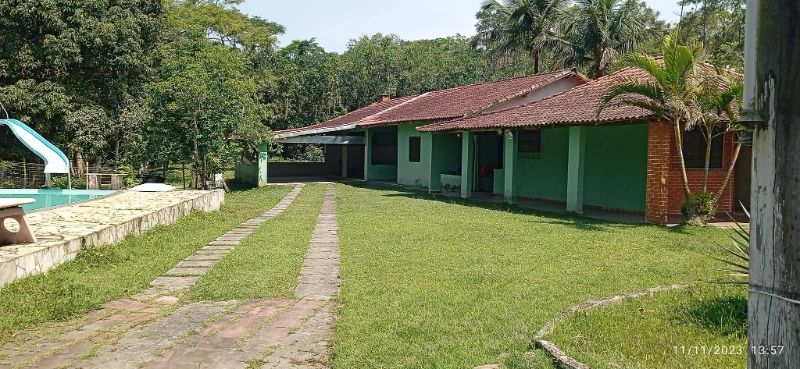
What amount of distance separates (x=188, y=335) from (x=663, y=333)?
3570 mm

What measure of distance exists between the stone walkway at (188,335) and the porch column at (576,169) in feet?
28.1

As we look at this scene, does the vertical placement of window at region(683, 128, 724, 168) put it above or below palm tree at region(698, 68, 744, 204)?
below

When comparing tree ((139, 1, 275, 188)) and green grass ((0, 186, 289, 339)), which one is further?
tree ((139, 1, 275, 188))

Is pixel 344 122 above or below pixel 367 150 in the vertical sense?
above

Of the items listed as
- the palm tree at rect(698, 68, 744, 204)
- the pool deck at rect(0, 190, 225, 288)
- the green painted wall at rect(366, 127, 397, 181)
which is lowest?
→ the pool deck at rect(0, 190, 225, 288)

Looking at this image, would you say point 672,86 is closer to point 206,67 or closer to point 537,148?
point 537,148

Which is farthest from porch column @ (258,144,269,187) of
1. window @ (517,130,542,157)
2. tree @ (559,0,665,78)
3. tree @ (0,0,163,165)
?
tree @ (559,0,665,78)

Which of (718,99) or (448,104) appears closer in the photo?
(718,99)

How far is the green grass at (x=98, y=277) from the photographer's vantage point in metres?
5.16

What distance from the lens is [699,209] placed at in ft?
36.8

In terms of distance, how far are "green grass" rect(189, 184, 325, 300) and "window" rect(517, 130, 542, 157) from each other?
7789mm

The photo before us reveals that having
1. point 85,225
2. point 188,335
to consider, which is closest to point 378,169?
point 85,225

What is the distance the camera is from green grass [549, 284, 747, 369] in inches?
152

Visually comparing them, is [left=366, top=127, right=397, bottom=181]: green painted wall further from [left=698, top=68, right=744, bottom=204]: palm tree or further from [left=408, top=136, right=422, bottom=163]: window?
[left=698, top=68, right=744, bottom=204]: palm tree
